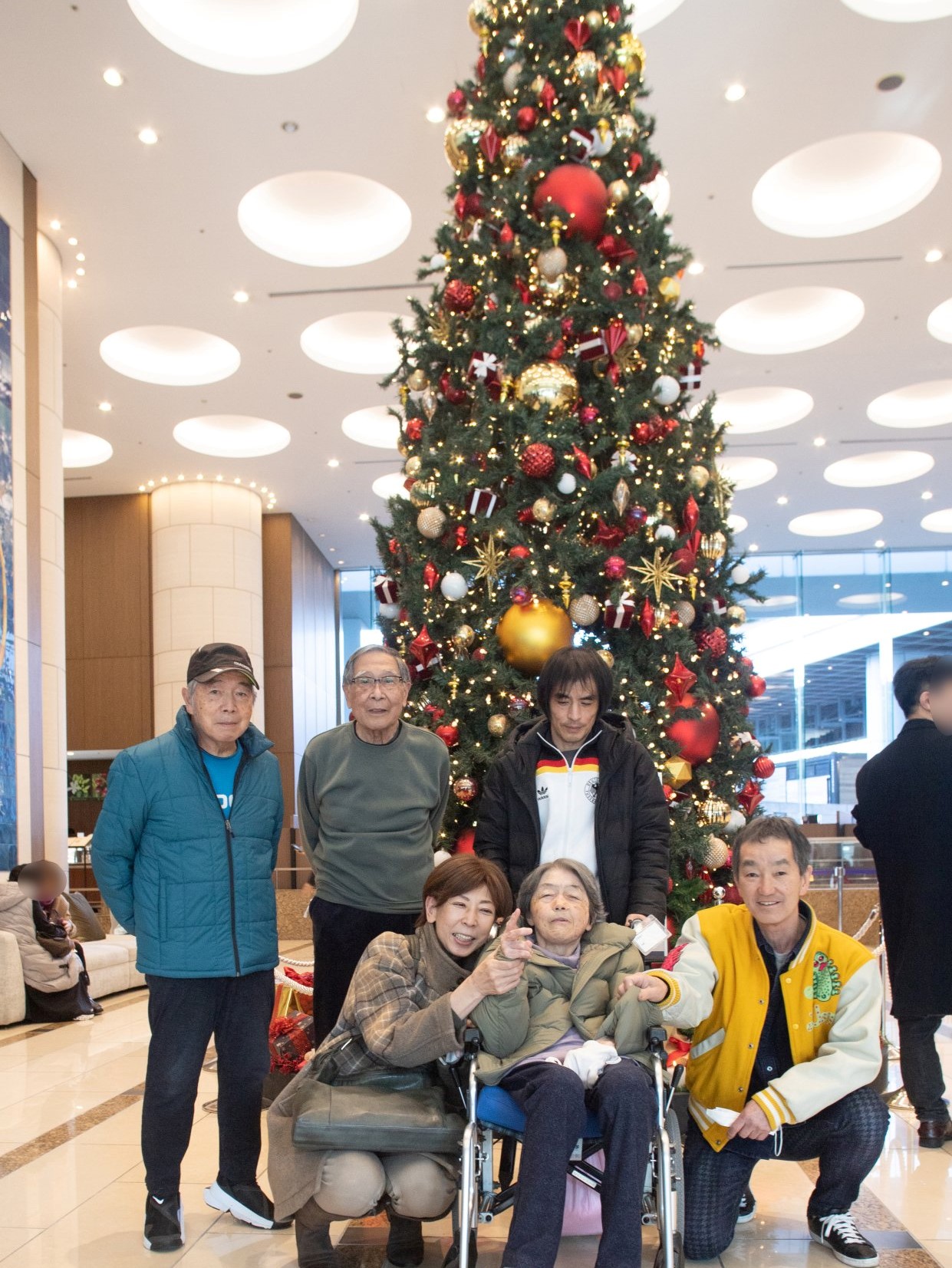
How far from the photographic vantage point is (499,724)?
4086 mm

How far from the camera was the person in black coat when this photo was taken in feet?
11.9

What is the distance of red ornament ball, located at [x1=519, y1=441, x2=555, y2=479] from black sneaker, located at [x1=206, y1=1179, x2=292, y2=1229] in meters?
2.59

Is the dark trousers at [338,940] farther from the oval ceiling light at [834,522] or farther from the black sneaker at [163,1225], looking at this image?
the oval ceiling light at [834,522]

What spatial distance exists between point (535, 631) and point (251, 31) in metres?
5.91

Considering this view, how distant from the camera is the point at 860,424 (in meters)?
14.6

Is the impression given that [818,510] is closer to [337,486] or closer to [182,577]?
[337,486]

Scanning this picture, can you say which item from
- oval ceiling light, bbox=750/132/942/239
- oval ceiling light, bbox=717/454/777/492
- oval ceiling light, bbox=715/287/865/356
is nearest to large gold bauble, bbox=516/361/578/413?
oval ceiling light, bbox=750/132/942/239

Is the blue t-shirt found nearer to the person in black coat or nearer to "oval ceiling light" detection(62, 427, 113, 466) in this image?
the person in black coat

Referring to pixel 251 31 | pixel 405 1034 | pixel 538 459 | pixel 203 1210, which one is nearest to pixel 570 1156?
pixel 405 1034

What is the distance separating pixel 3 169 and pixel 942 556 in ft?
60.5

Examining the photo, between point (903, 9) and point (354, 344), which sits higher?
point (903, 9)

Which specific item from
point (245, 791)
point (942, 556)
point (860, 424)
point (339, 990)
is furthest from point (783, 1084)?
point (942, 556)

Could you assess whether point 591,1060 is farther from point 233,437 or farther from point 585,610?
point 233,437

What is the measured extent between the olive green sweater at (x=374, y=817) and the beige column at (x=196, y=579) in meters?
12.6
